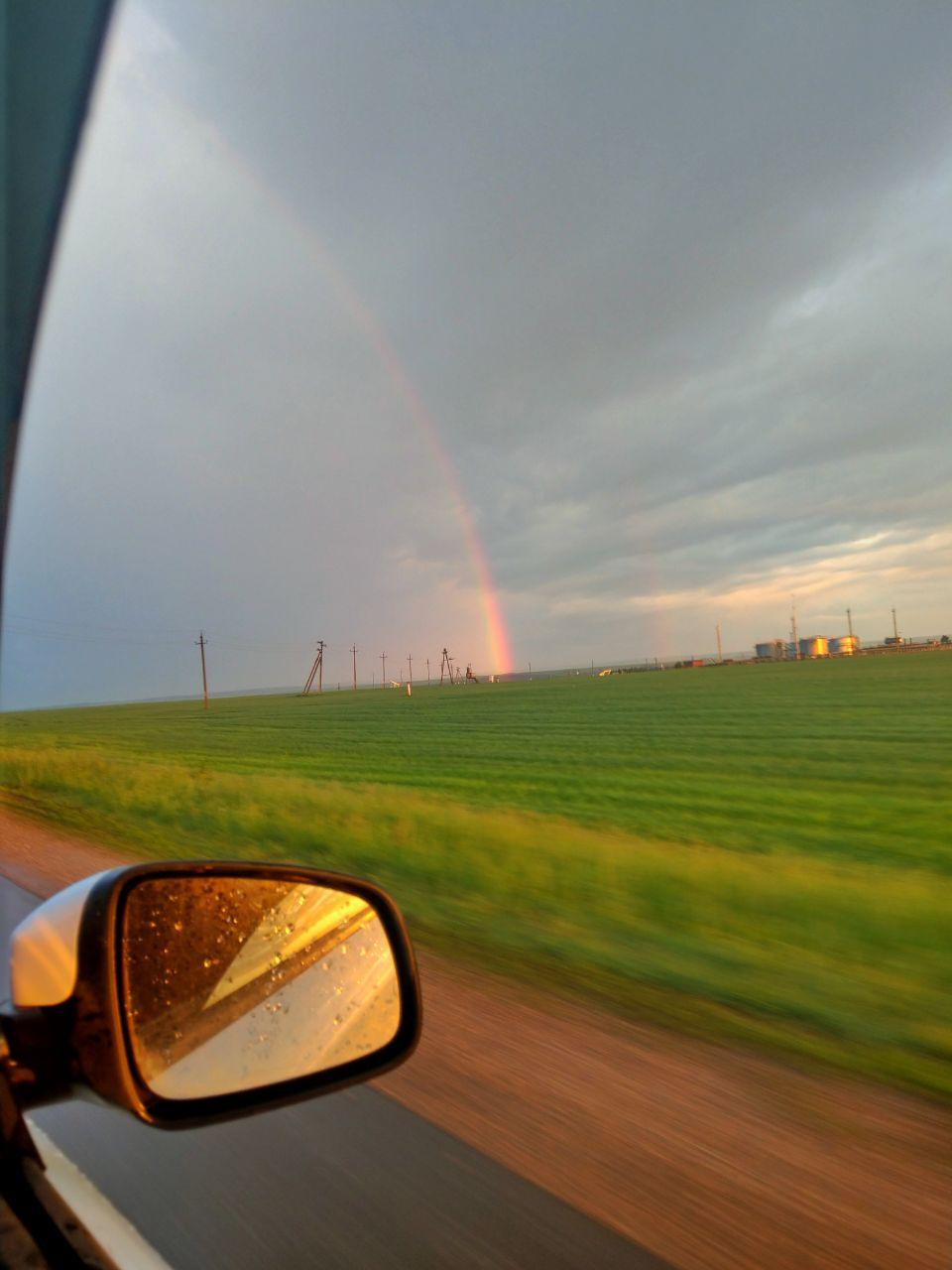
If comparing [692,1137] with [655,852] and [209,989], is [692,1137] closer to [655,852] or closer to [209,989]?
[209,989]

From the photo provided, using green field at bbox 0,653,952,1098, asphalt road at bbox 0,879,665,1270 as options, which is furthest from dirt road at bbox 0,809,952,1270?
green field at bbox 0,653,952,1098

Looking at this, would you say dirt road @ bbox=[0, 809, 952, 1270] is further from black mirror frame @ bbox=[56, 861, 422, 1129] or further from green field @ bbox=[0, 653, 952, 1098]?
black mirror frame @ bbox=[56, 861, 422, 1129]

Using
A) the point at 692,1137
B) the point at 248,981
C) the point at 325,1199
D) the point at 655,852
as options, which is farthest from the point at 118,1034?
the point at 655,852

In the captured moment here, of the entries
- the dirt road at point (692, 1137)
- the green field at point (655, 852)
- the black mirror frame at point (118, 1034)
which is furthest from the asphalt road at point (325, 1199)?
the green field at point (655, 852)

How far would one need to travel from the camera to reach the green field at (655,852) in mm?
4059

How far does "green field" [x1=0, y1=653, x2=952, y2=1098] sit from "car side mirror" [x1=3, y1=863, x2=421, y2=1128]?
230cm

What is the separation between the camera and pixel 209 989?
5.27 feet

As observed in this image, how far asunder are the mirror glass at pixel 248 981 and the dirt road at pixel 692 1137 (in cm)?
94

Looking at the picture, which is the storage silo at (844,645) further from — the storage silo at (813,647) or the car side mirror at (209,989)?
the car side mirror at (209,989)

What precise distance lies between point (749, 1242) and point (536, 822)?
320 inches

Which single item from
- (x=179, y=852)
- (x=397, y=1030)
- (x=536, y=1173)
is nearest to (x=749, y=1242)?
(x=536, y=1173)

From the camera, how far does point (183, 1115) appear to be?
1.35 metres

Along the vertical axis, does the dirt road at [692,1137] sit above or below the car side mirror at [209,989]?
below

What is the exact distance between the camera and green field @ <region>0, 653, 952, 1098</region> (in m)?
4.06
